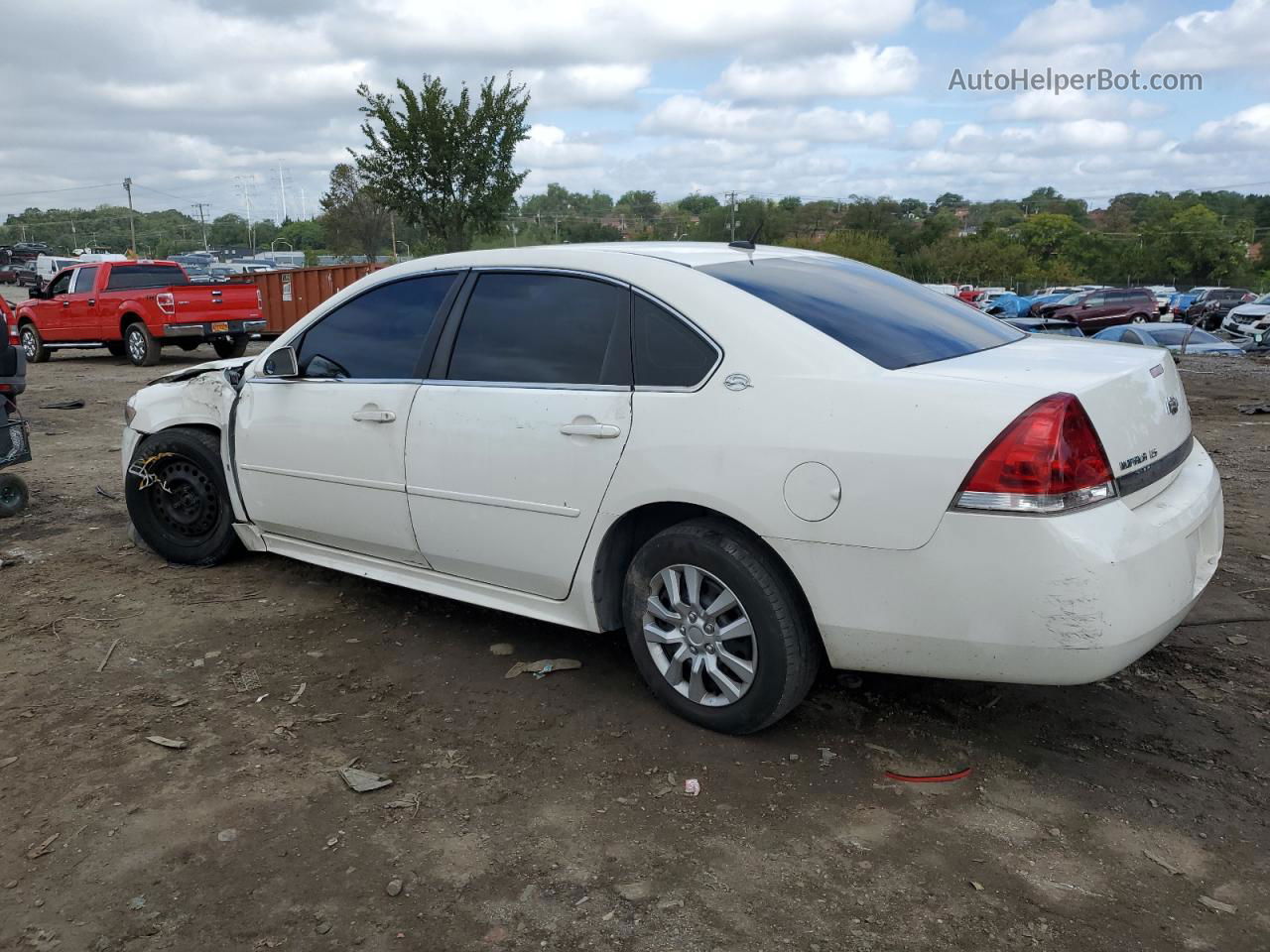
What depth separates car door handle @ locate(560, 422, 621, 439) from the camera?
338 centimetres

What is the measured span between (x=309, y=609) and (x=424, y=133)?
23.7 metres

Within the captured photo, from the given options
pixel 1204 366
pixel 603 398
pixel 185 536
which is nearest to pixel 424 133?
pixel 1204 366

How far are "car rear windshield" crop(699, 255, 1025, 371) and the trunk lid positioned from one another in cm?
12

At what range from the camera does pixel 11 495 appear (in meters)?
6.48

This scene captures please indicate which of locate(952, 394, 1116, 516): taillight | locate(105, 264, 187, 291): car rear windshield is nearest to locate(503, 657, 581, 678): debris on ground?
locate(952, 394, 1116, 516): taillight

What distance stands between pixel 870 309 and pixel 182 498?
3.62m

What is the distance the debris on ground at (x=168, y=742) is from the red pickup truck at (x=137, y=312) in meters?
14.4

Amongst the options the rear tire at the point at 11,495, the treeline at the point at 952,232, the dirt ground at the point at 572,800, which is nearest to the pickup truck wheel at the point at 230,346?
the rear tire at the point at 11,495

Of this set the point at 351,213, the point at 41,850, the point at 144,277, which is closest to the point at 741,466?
the point at 41,850

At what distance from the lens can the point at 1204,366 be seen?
17.1 m

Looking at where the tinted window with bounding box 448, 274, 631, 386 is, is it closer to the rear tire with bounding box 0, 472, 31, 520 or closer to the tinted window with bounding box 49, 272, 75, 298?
the rear tire with bounding box 0, 472, 31, 520

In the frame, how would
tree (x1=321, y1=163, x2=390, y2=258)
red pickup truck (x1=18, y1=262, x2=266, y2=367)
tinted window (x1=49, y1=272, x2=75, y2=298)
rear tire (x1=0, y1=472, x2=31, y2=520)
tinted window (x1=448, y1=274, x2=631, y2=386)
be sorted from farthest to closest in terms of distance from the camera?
1. tree (x1=321, y1=163, x2=390, y2=258)
2. tinted window (x1=49, y1=272, x2=75, y2=298)
3. red pickup truck (x1=18, y1=262, x2=266, y2=367)
4. rear tire (x1=0, y1=472, x2=31, y2=520)
5. tinted window (x1=448, y1=274, x2=631, y2=386)

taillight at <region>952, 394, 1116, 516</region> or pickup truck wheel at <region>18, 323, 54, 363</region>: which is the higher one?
taillight at <region>952, 394, 1116, 516</region>

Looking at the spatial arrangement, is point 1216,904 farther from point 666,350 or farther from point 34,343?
point 34,343
